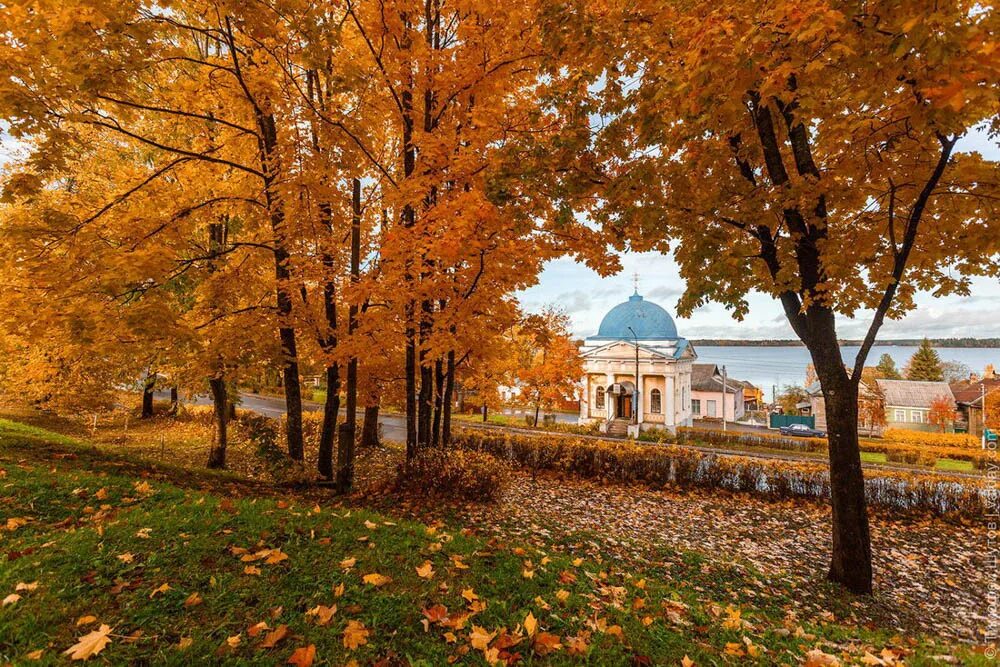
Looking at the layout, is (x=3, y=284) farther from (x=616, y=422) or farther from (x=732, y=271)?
(x=616, y=422)

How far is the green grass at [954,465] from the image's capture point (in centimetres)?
2342

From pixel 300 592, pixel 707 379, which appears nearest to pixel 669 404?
pixel 707 379

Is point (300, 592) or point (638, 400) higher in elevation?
point (300, 592)

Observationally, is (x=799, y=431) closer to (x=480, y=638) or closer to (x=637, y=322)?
(x=637, y=322)

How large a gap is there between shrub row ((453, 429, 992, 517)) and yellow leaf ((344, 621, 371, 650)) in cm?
1267

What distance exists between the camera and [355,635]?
8.58ft

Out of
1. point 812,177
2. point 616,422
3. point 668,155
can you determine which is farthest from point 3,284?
point 616,422

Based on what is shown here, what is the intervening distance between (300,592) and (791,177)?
7339mm

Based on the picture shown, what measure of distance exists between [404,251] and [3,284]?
5.93 m

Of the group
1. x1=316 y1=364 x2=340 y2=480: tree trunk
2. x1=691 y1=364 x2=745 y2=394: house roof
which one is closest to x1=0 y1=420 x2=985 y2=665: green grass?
Answer: x1=316 y1=364 x2=340 y2=480: tree trunk

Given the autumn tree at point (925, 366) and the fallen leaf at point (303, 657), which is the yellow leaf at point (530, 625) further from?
the autumn tree at point (925, 366)

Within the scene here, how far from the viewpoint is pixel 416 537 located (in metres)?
4.41

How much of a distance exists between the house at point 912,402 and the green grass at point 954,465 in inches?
911

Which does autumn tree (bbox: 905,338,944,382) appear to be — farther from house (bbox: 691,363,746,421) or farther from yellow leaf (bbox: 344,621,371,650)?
yellow leaf (bbox: 344,621,371,650)
